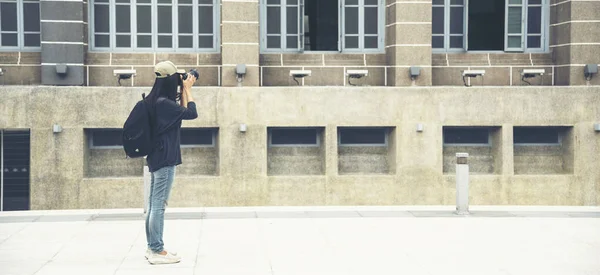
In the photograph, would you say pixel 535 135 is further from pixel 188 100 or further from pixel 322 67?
pixel 188 100

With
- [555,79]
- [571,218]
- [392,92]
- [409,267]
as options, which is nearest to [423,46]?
[392,92]

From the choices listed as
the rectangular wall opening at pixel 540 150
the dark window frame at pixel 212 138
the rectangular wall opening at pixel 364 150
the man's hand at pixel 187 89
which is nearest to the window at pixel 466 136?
the rectangular wall opening at pixel 540 150

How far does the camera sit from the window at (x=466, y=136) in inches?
715

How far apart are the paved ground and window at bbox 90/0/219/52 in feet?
14.7

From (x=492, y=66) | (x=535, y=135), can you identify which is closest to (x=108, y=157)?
(x=492, y=66)

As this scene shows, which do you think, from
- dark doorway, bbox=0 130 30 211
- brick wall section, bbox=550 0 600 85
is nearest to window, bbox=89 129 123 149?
dark doorway, bbox=0 130 30 211

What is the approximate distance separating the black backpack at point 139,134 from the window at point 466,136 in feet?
31.9

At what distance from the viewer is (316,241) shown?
37.9 ft

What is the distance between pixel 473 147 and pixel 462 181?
4.35 m

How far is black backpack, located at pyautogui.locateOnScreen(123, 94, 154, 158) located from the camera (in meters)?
9.65

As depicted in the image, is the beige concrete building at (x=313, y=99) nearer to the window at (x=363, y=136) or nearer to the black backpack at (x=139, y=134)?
the window at (x=363, y=136)

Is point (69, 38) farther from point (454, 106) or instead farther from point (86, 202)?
point (454, 106)

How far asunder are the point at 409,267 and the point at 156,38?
391 inches

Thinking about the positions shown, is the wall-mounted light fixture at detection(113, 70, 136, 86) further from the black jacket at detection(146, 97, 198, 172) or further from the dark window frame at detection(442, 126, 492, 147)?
the black jacket at detection(146, 97, 198, 172)
